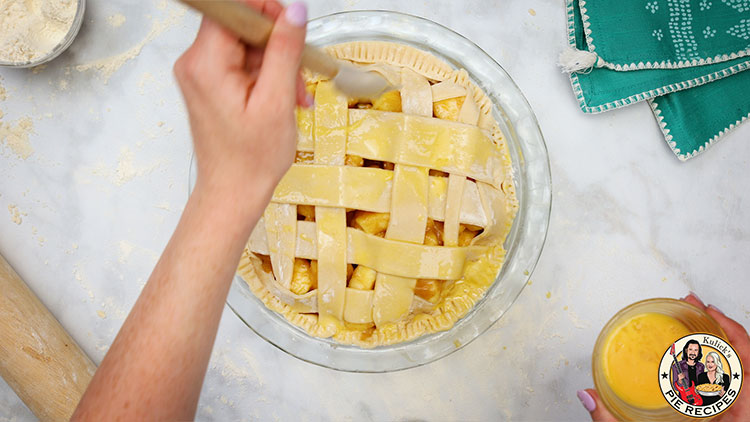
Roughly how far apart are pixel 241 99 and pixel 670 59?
3.09 feet

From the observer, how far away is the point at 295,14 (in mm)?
569

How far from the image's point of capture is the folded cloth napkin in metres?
1.10

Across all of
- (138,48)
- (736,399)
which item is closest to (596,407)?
(736,399)

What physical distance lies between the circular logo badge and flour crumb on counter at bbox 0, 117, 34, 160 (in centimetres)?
138

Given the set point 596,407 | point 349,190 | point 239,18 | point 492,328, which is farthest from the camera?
point 492,328

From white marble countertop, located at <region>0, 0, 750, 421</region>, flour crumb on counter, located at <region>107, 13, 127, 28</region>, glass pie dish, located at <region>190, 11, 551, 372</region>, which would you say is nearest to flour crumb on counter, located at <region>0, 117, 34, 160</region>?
white marble countertop, located at <region>0, 0, 750, 421</region>

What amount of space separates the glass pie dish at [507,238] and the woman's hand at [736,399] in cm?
25

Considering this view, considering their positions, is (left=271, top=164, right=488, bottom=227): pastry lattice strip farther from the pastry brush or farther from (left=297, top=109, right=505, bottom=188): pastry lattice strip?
the pastry brush

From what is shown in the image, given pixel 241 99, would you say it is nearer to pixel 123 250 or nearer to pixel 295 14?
pixel 295 14

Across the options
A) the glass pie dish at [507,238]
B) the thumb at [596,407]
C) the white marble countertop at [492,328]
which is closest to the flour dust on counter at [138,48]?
the white marble countertop at [492,328]

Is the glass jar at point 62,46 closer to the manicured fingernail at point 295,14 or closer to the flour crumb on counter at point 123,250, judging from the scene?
the flour crumb on counter at point 123,250

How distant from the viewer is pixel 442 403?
116 centimetres

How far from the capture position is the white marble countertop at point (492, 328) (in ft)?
3.77

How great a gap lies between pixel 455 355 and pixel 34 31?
113 cm
